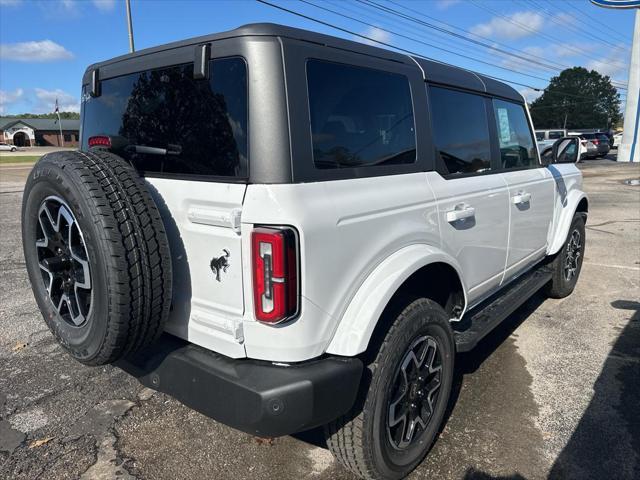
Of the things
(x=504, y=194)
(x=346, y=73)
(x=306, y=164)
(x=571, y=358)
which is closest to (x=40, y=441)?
(x=306, y=164)

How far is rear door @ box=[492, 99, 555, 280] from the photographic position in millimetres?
3578

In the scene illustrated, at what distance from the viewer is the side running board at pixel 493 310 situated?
2.91 meters

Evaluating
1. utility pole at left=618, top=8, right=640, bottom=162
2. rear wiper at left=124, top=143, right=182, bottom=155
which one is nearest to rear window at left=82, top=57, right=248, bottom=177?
rear wiper at left=124, top=143, right=182, bottom=155

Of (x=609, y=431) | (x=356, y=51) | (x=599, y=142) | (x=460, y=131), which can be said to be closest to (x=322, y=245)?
(x=356, y=51)

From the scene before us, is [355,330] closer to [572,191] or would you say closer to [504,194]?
[504,194]

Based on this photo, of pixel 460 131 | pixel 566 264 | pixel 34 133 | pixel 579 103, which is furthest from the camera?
pixel 579 103

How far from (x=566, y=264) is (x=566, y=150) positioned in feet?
3.81

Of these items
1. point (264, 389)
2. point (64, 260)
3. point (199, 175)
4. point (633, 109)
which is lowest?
point (264, 389)

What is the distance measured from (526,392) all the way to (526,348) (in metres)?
0.73

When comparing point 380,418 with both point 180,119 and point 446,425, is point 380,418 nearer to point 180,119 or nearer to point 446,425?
point 446,425

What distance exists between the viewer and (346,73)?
7.34 ft

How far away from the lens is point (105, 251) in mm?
1935

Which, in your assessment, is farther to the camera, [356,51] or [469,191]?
[469,191]

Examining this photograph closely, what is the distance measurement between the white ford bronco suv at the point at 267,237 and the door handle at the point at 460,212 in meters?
0.01
